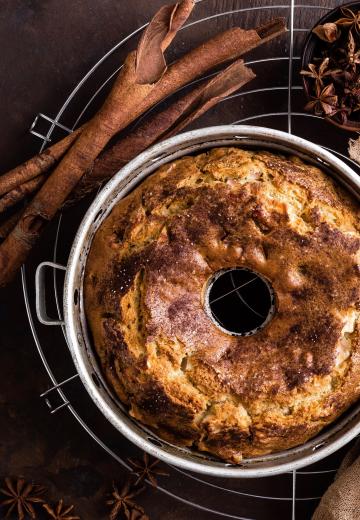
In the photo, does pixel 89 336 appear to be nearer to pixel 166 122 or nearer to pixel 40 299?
pixel 40 299

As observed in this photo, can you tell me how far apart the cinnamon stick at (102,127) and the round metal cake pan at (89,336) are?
0.25m

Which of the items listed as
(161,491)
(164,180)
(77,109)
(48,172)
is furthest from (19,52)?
(161,491)

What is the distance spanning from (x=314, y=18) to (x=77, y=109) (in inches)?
44.4

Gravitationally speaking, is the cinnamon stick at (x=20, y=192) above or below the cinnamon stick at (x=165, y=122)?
below

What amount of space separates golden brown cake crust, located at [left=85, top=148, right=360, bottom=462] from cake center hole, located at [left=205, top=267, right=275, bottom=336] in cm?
49

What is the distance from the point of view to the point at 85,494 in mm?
3209

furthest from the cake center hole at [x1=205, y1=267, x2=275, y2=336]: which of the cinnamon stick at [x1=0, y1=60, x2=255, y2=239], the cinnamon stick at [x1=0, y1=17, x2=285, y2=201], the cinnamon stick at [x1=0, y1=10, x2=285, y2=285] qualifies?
the cinnamon stick at [x1=0, y1=17, x2=285, y2=201]

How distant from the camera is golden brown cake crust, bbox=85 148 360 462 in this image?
2.41 metres

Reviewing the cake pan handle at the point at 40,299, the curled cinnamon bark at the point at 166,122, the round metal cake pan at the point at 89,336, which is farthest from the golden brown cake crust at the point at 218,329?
the curled cinnamon bark at the point at 166,122

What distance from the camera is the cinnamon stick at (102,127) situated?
9.15 feet

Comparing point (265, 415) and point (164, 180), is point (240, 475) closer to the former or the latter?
point (265, 415)

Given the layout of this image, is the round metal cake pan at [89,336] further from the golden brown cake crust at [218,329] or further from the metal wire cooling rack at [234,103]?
the metal wire cooling rack at [234,103]

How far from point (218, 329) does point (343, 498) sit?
1.01m

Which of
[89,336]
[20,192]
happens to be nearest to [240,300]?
[89,336]
